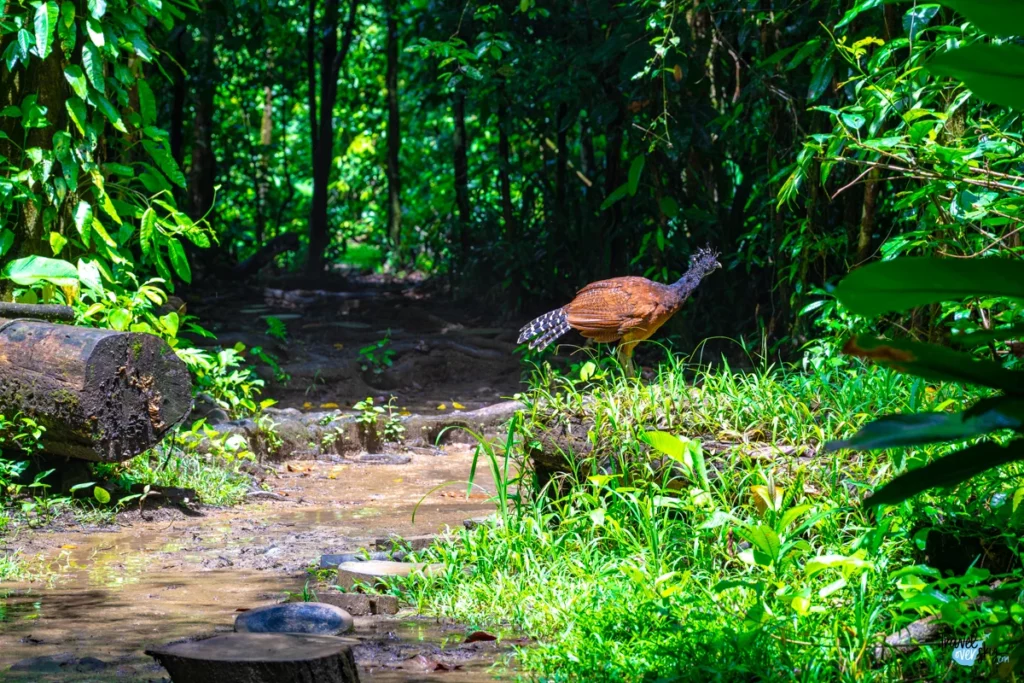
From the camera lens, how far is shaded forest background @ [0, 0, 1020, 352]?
455 centimetres

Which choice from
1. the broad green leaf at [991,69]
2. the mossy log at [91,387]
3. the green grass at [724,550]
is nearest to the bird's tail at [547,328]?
the green grass at [724,550]

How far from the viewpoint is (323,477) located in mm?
6668

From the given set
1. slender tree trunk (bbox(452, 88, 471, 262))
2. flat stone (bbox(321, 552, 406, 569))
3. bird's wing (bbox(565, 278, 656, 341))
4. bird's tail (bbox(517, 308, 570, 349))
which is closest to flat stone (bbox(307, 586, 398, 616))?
flat stone (bbox(321, 552, 406, 569))

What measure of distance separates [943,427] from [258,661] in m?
1.76

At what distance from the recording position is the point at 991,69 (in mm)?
1212

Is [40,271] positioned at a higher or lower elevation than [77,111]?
lower

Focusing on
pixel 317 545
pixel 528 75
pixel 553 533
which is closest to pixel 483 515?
pixel 317 545

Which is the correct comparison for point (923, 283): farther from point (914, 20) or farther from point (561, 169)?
point (561, 169)

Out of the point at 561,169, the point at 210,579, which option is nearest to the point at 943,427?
the point at 210,579

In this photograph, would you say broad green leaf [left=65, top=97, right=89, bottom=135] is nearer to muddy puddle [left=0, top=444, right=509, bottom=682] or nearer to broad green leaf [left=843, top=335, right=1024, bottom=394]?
muddy puddle [left=0, top=444, right=509, bottom=682]

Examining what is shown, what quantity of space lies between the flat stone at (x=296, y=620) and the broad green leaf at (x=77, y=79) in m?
3.29

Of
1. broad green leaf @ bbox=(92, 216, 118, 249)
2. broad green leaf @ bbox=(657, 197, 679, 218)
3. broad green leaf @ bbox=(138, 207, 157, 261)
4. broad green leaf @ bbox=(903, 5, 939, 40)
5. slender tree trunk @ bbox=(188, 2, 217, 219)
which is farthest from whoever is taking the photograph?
slender tree trunk @ bbox=(188, 2, 217, 219)

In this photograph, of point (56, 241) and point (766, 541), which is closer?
point (766, 541)

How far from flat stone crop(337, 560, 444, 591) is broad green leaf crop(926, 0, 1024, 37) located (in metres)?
3.05
